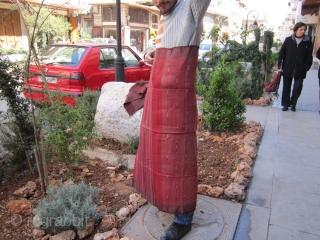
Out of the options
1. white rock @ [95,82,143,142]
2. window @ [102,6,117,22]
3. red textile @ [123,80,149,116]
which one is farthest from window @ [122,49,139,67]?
window @ [102,6,117,22]

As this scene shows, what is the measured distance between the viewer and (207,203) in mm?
2727

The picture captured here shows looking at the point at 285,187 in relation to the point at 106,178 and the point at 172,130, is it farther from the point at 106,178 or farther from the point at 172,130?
the point at 106,178

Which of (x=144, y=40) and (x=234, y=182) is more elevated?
(x=144, y=40)


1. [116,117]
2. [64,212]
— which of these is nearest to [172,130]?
[64,212]

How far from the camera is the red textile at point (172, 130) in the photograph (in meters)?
1.92

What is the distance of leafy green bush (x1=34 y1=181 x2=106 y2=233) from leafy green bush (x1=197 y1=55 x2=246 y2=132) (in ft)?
8.65

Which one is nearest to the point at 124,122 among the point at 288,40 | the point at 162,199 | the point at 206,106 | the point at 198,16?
the point at 206,106

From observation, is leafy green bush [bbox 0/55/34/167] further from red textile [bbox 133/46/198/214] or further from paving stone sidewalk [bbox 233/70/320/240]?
paving stone sidewalk [bbox 233/70/320/240]

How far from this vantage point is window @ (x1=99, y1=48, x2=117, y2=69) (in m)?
6.32

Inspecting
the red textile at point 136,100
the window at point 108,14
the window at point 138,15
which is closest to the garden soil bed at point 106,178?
the red textile at point 136,100

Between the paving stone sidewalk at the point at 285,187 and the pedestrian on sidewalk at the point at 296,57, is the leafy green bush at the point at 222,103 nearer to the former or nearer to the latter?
the paving stone sidewalk at the point at 285,187

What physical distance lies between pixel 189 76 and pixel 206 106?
2679 millimetres

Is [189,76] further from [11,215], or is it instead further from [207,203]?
[11,215]

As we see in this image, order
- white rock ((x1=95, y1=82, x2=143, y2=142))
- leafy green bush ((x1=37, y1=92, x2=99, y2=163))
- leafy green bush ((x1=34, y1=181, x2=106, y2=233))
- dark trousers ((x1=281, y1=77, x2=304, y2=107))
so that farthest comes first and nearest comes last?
dark trousers ((x1=281, y1=77, x2=304, y2=107))
white rock ((x1=95, y1=82, x2=143, y2=142))
leafy green bush ((x1=37, y1=92, x2=99, y2=163))
leafy green bush ((x1=34, y1=181, x2=106, y2=233))
